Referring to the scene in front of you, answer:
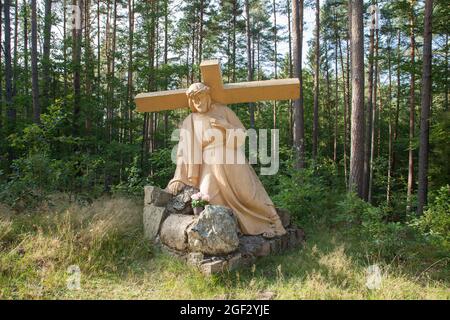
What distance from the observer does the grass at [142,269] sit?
12.4ft

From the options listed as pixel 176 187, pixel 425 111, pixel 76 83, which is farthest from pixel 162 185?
pixel 425 111

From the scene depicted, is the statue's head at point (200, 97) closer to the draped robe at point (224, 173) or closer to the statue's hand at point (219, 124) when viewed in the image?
the draped robe at point (224, 173)

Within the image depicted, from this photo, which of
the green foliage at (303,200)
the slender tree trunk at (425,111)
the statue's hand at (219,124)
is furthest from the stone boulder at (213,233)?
the slender tree trunk at (425,111)

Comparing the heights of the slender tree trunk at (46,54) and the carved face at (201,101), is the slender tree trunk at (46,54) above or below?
above

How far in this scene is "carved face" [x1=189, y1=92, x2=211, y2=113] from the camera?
5.41 meters

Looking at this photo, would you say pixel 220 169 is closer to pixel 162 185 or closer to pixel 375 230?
pixel 375 230

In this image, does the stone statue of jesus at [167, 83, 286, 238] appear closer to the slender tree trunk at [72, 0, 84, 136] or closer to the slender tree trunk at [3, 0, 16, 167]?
the slender tree trunk at [72, 0, 84, 136]

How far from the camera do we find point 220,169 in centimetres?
523

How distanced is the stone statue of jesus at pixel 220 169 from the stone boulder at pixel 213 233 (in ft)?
1.96

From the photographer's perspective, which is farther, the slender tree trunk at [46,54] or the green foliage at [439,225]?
the slender tree trunk at [46,54]

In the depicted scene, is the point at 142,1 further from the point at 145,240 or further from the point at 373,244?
the point at 373,244

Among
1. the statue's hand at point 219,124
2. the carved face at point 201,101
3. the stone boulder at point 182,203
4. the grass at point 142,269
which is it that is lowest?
the grass at point 142,269

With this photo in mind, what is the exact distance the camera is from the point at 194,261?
14.3ft
